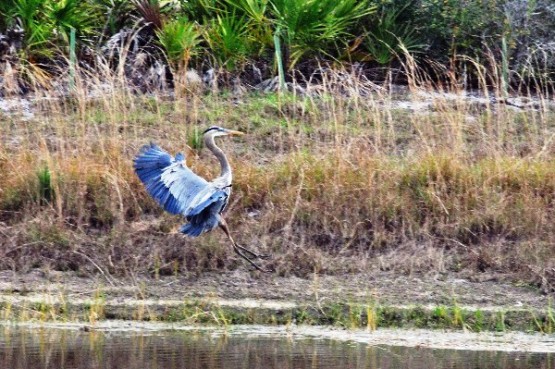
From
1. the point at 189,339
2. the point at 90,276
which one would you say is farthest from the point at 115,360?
the point at 90,276

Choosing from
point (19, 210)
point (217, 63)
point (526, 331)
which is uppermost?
point (217, 63)

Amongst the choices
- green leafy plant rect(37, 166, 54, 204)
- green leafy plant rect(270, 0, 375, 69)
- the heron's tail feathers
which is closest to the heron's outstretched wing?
the heron's tail feathers

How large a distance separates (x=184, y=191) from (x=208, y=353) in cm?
197

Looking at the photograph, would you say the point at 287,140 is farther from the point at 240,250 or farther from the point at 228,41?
the point at 240,250

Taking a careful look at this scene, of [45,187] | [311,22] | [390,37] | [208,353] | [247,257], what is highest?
[311,22]

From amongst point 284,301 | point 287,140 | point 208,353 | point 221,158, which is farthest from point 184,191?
point 287,140

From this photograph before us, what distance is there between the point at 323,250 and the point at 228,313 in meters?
1.55

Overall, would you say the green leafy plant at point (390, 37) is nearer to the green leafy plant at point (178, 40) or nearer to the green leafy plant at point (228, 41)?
the green leafy plant at point (228, 41)

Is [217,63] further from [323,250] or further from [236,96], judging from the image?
[323,250]

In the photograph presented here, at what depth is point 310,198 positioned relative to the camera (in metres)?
9.95

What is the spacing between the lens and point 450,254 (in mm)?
9484

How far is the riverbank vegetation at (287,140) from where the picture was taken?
9422 millimetres

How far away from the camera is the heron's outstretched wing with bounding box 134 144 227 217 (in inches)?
348

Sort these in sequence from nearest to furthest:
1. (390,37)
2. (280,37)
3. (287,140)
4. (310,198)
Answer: (310,198), (287,140), (280,37), (390,37)
